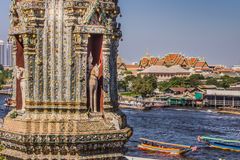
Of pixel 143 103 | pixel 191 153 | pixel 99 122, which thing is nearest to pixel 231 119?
pixel 143 103

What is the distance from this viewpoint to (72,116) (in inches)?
286

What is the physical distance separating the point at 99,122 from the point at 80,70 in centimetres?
79

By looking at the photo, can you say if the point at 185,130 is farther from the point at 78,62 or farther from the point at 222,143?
the point at 78,62

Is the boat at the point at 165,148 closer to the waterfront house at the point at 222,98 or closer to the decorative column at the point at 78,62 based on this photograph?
the decorative column at the point at 78,62

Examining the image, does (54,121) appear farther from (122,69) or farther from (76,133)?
(122,69)

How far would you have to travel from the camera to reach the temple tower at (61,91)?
7.14 metres

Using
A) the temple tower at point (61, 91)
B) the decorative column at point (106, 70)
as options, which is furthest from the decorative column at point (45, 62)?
the decorative column at point (106, 70)

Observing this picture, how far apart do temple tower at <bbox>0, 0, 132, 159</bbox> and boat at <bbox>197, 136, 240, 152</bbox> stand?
153ft

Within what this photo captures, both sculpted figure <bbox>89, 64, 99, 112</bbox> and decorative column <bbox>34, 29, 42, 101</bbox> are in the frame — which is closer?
decorative column <bbox>34, 29, 42, 101</bbox>

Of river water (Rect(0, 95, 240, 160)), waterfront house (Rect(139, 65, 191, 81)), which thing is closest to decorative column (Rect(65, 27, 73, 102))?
river water (Rect(0, 95, 240, 160))

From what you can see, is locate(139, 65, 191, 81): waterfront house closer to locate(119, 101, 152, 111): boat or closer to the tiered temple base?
locate(119, 101, 152, 111): boat

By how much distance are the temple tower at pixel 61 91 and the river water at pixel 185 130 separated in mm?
38868

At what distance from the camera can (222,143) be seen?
176 feet

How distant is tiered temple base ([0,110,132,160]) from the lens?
7082 millimetres
